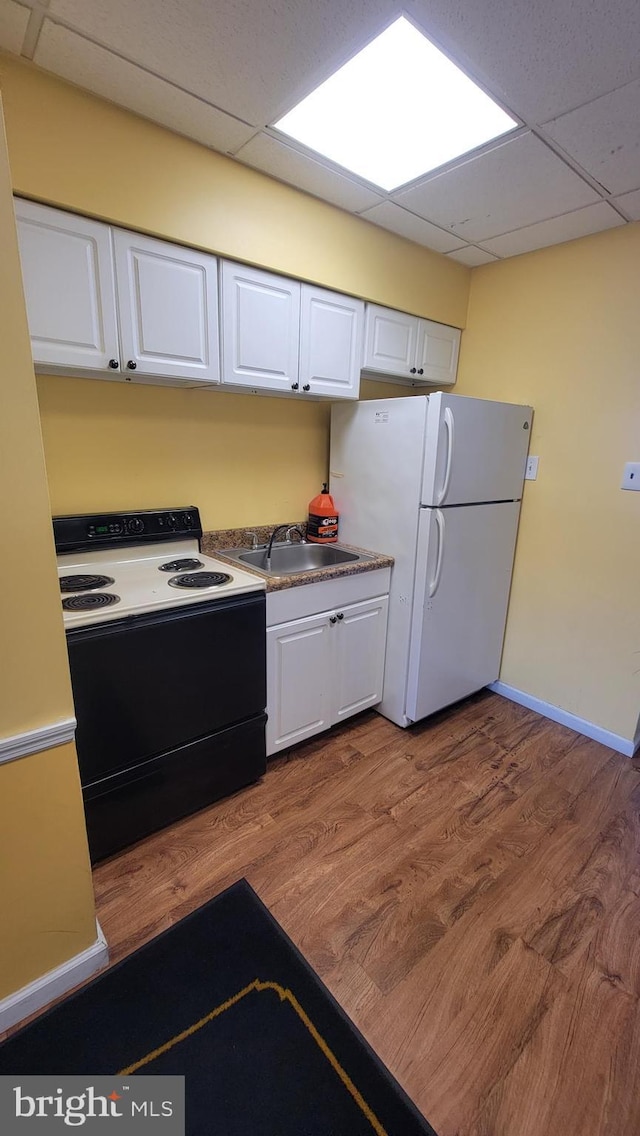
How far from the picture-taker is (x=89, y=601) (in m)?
1.49

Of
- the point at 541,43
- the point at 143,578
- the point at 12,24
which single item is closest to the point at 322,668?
the point at 143,578

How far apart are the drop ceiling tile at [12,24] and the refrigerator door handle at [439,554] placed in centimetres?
190

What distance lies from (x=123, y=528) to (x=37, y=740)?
39.5 inches

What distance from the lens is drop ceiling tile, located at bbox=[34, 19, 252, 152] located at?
1230 mm

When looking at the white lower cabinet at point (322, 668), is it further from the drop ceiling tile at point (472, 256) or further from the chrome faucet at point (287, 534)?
the drop ceiling tile at point (472, 256)

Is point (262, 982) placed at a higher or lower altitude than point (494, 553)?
lower

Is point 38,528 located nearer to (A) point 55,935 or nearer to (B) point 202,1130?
(A) point 55,935

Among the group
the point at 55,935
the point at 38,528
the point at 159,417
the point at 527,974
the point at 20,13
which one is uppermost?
the point at 20,13

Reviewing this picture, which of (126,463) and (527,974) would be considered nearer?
(527,974)

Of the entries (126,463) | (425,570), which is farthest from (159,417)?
(425,570)

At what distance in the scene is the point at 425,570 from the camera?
2.14m

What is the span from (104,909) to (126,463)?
1.56m

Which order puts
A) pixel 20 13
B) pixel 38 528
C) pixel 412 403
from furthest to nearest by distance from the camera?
pixel 412 403 → pixel 20 13 → pixel 38 528

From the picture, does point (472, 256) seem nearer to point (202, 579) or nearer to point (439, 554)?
point (439, 554)
